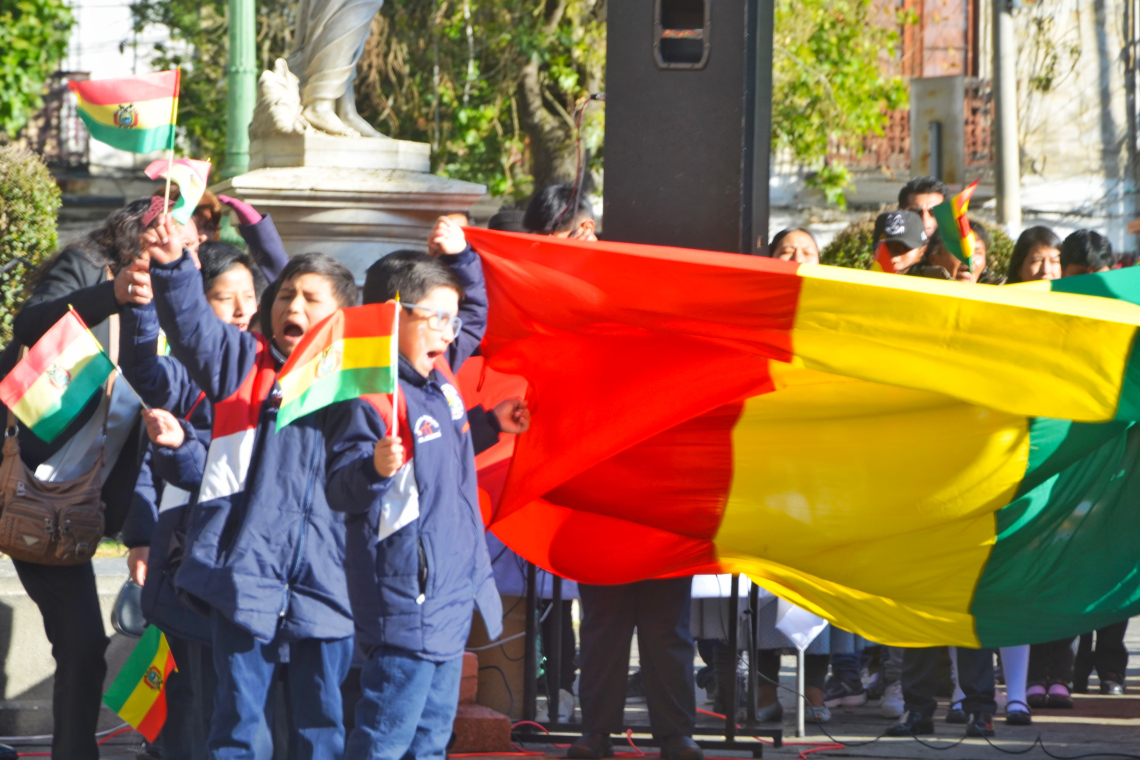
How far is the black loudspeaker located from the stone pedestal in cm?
306

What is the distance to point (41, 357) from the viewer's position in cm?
413

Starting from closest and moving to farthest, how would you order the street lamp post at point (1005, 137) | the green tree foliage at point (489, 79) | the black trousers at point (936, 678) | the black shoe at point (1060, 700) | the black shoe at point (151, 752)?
the black shoe at point (151, 752)
the black trousers at point (936, 678)
the black shoe at point (1060, 700)
the street lamp post at point (1005, 137)
the green tree foliage at point (489, 79)

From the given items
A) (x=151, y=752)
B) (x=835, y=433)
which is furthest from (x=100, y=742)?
(x=835, y=433)

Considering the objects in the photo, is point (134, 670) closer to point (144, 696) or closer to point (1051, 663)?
point (144, 696)

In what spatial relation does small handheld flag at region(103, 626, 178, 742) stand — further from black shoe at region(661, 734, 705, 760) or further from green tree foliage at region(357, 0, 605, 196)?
green tree foliage at region(357, 0, 605, 196)

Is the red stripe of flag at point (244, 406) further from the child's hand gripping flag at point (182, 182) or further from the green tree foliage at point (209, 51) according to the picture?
the green tree foliage at point (209, 51)

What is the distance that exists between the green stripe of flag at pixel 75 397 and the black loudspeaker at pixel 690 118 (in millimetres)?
1649

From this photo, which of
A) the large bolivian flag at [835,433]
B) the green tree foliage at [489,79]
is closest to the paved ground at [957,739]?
the large bolivian flag at [835,433]

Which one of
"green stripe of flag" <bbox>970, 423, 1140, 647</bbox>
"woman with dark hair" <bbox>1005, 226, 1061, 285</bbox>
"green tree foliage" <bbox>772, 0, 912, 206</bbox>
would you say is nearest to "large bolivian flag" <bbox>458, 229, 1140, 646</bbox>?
"green stripe of flag" <bbox>970, 423, 1140, 647</bbox>

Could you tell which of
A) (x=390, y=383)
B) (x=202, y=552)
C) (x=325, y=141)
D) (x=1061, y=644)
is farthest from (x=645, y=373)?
(x=325, y=141)

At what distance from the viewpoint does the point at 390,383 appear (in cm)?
367

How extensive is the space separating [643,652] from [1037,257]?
2699 millimetres

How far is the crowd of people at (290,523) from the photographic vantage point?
3895 millimetres

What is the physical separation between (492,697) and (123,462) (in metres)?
1.70
